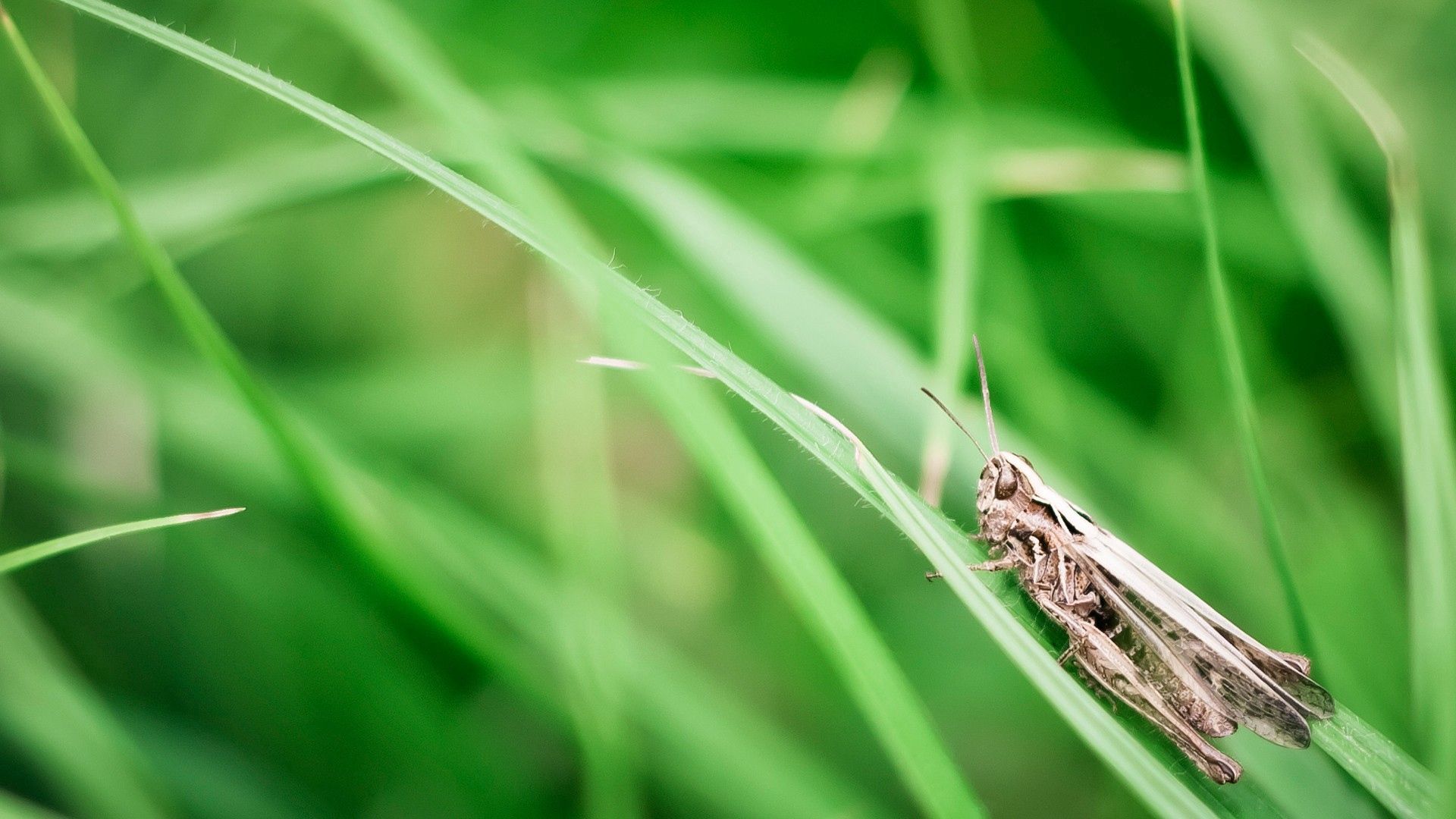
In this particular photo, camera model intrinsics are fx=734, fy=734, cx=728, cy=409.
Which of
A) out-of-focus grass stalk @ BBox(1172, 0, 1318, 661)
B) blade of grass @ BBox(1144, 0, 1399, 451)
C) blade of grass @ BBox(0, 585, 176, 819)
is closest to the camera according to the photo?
out-of-focus grass stalk @ BBox(1172, 0, 1318, 661)

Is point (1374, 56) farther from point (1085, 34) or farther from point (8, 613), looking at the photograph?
point (8, 613)

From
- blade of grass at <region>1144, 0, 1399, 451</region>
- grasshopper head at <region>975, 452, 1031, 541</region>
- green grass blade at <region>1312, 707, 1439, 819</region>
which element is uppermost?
blade of grass at <region>1144, 0, 1399, 451</region>

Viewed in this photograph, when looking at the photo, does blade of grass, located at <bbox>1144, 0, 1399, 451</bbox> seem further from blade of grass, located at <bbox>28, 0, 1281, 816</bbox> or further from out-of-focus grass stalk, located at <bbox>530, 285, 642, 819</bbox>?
out-of-focus grass stalk, located at <bbox>530, 285, 642, 819</bbox>

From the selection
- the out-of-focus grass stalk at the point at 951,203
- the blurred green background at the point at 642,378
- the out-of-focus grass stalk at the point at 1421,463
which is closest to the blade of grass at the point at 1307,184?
the blurred green background at the point at 642,378

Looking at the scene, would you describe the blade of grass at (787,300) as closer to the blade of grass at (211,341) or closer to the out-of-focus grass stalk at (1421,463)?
the out-of-focus grass stalk at (1421,463)

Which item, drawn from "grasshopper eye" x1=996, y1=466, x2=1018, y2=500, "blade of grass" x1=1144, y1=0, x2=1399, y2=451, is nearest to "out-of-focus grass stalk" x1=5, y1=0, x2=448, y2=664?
"grasshopper eye" x1=996, y1=466, x2=1018, y2=500

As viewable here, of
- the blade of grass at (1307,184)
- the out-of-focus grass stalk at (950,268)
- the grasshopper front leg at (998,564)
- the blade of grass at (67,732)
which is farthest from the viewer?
the blade of grass at (1307,184)

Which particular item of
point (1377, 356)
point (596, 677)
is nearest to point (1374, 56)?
point (1377, 356)
